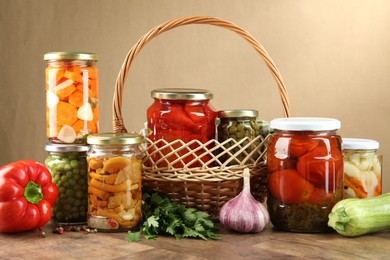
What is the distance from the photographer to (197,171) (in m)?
1.45

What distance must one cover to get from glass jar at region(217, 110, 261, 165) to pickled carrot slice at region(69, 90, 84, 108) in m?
0.34

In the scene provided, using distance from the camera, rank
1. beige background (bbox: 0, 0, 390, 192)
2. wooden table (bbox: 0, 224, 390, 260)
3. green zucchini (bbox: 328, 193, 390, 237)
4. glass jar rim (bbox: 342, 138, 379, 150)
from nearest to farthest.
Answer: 1. wooden table (bbox: 0, 224, 390, 260)
2. green zucchini (bbox: 328, 193, 390, 237)
3. glass jar rim (bbox: 342, 138, 379, 150)
4. beige background (bbox: 0, 0, 390, 192)

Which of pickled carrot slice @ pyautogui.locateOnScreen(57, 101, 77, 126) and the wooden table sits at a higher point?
pickled carrot slice @ pyautogui.locateOnScreen(57, 101, 77, 126)

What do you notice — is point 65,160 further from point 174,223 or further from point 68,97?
point 174,223

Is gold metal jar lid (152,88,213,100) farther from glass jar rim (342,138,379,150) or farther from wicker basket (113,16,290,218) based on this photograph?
glass jar rim (342,138,379,150)

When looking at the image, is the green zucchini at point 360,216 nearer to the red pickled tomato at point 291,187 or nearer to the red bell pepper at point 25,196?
the red pickled tomato at point 291,187

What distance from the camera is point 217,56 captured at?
2963 millimetres

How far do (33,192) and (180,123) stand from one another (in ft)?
1.22

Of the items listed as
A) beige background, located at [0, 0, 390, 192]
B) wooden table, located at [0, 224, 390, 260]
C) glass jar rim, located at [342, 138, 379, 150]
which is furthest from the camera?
beige background, located at [0, 0, 390, 192]

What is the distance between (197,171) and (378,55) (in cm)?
151

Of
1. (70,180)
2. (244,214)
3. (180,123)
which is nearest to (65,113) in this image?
(70,180)

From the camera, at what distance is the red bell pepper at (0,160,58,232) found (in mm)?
1380

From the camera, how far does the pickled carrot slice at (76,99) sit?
4.86ft

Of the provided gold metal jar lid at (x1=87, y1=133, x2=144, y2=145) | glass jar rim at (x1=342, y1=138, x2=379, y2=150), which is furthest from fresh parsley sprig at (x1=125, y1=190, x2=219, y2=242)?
glass jar rim at (x1=342, y1=138, x2=379, y2=150)
